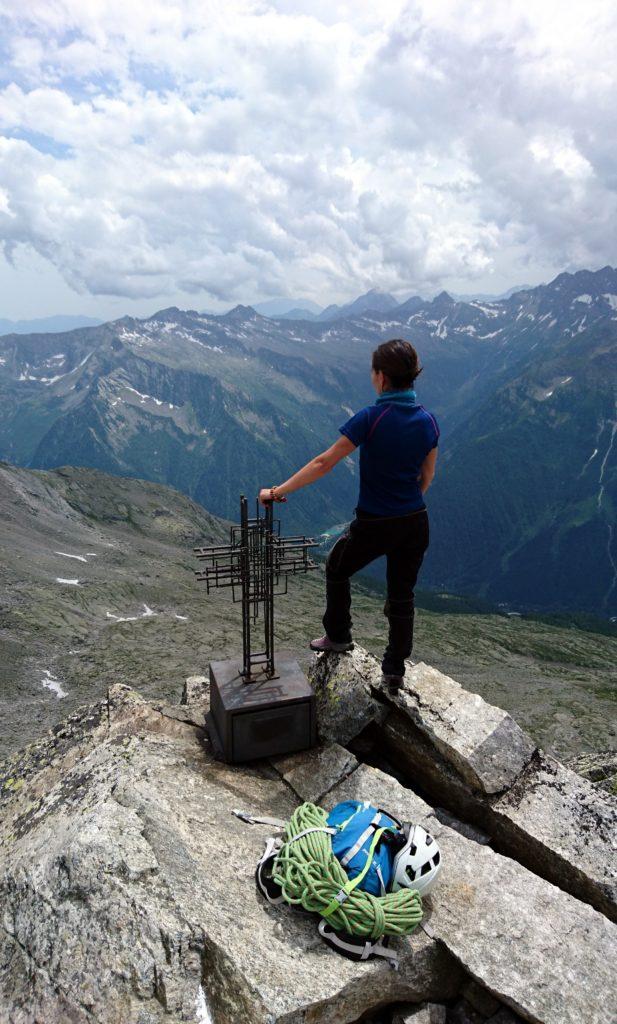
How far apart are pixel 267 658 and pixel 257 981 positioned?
207 inches

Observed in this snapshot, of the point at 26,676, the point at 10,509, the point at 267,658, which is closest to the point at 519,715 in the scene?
the point at 26,676

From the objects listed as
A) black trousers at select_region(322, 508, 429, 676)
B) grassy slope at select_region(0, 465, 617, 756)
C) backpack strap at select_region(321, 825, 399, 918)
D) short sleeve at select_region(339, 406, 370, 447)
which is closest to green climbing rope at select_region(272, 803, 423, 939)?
backpack strap at select_region(321, 825, 399, 918)

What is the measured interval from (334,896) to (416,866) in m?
1.04

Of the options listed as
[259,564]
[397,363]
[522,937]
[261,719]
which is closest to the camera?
[522,937]

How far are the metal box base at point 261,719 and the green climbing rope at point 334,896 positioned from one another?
102 inches

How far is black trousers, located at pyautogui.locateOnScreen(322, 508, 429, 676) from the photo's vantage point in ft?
30.1

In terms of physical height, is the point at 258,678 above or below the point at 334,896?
above

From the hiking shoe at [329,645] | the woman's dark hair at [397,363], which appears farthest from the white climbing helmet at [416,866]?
the woman's dark hair at [397,363]

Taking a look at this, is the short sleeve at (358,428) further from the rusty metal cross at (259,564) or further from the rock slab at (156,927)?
the rock slab at (156,927)

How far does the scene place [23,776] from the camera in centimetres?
921

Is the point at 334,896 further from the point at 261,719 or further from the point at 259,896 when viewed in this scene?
the point at 261,719

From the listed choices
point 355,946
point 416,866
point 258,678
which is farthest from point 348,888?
point 258,678

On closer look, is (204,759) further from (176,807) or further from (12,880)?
(12,880)

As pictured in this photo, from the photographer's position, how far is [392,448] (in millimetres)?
8562
